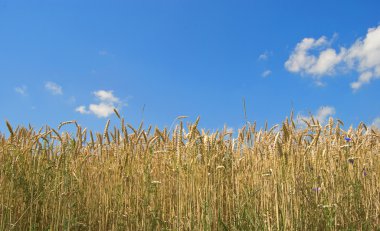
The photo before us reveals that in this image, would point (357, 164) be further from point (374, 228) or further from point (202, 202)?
point (202, 202)

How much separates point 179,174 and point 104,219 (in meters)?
1.07

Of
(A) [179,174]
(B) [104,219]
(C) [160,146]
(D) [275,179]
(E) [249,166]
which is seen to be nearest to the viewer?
(D) [275,179]

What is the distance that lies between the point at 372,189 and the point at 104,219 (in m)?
2.95

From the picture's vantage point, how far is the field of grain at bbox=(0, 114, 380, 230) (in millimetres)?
3303

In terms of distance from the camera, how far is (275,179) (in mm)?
3131

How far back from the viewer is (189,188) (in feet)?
11.0

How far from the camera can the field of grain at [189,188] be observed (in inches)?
130

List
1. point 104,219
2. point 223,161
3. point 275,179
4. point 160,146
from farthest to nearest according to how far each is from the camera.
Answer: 1. point 160,146
2. point 104,219
3. point 223,161
4. point 275,179

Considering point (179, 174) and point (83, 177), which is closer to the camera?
point (179, 174)

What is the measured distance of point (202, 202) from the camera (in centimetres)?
327

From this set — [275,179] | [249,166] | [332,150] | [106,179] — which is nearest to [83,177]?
[106,179]

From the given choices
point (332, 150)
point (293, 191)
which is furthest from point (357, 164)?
point (293, 191)

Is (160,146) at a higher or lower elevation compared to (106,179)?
higher

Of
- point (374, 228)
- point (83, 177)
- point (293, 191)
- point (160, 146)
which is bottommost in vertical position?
point (374, 228)
